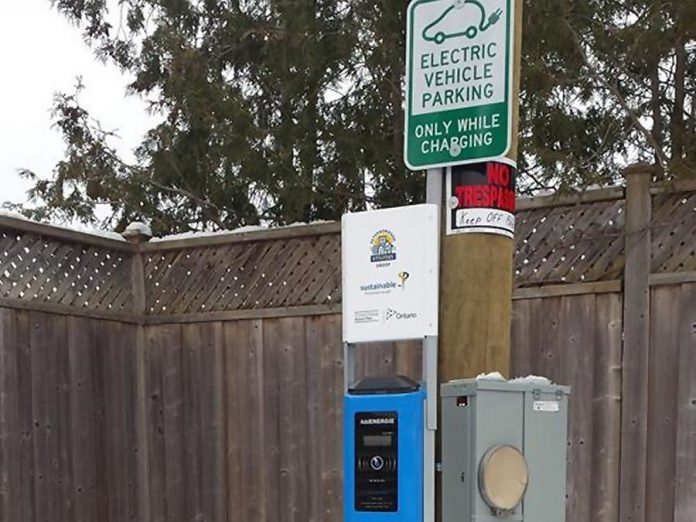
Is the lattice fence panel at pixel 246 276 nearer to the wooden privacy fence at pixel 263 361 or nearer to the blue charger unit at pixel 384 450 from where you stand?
the wooden privacy fence at pixel 263 361

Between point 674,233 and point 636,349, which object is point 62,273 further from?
point 674,233

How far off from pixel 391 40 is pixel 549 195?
4.78ft

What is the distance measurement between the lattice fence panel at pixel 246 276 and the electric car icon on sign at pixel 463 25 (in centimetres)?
311

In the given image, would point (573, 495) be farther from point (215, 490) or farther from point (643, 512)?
point (215, 490)

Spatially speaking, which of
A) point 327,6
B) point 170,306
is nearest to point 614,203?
point 327,6

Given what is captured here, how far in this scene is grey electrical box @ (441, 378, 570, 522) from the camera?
2.41 metres

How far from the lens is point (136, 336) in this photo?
247 inches

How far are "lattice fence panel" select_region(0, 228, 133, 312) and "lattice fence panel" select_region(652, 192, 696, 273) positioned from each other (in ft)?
10.8

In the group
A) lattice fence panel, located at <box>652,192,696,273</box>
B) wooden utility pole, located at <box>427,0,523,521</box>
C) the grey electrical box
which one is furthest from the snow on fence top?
wooden utility pole, located at <box>427,0,523,521</box>

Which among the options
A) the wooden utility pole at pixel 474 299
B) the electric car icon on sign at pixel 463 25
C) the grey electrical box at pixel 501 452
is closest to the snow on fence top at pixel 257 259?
the grey electrical box at pixel 501 452

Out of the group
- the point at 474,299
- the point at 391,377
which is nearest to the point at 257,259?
the point at 391,377

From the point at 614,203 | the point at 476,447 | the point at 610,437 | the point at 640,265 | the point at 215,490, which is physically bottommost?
the point at 215,490

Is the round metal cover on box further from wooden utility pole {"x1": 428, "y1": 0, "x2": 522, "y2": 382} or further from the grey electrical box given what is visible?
wooden utility pole {"x1": 428, "y1": 0, "x2": 522, "y2": 382}

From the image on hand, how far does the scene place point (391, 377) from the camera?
2.61 m
